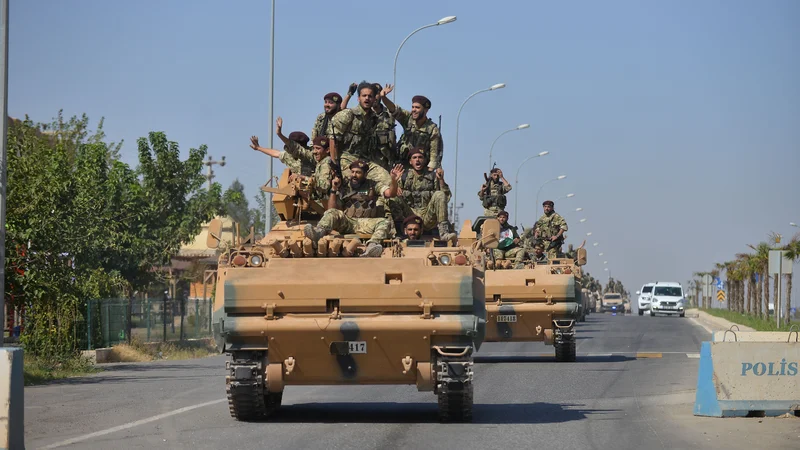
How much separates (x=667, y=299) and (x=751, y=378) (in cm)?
5551

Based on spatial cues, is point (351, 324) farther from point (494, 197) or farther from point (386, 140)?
point (494, 197)

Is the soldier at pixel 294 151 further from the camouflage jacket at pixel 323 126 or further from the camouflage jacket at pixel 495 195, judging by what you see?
the camouflage jacket at pixel 495 195

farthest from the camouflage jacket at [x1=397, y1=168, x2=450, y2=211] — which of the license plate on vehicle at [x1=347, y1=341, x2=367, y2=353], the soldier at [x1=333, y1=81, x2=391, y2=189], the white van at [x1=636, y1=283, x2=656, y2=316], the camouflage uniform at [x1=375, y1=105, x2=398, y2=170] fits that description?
the white van at [x1=636, y1=283, x2=656, y2=316]

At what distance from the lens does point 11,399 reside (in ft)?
33.3

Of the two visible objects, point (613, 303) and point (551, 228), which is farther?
point (613, 303)

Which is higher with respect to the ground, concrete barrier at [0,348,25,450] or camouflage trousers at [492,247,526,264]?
camouflage trousers at [492,247,526,264]

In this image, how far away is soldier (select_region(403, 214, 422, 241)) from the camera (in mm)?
15375

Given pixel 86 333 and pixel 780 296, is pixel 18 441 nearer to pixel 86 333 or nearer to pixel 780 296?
pixel 86 333

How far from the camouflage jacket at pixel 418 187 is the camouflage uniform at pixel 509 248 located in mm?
7013

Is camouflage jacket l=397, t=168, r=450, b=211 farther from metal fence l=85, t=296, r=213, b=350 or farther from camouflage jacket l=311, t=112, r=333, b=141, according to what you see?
metal fence l=85, t=296, r=213, b=350

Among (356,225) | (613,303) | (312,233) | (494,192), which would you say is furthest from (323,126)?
(613,303)

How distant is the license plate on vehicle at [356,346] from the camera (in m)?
12.5

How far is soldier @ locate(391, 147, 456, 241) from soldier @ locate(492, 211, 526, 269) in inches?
262

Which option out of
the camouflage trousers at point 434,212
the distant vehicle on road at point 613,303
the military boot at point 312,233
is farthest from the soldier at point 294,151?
the distant vehicle on road at point 613,303
